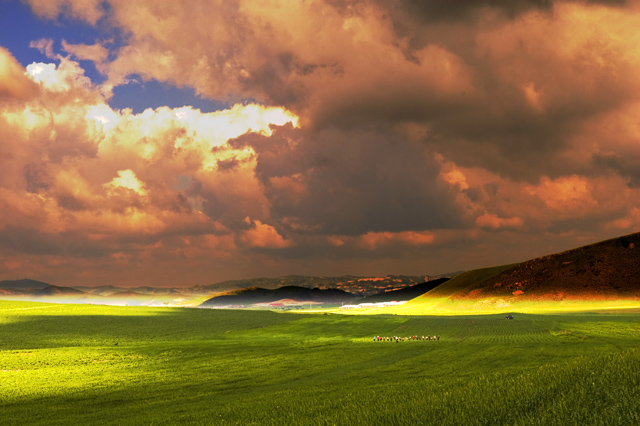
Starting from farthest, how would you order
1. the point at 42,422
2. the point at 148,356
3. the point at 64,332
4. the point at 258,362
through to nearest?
the point at 64,332
the point at 148,356
the point at 258,362
the point at 42,422

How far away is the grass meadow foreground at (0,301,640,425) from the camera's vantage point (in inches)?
526

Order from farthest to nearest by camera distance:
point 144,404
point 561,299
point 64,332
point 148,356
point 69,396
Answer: point 561,299 < point 64,332 < point 148,356 < point 69,396 < point 144,404

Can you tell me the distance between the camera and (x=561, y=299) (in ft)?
609

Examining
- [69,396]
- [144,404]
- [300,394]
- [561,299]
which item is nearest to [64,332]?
[69,396]

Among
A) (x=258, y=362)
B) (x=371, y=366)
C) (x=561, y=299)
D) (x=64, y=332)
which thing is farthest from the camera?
(x=561, y=299)

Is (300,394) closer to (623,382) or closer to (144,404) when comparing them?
(144,404)

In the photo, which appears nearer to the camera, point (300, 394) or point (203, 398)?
point (300, 394)

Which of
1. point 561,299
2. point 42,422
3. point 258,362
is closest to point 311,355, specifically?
point 258,362

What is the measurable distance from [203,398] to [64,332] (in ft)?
292

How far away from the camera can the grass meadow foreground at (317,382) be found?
1337 cm

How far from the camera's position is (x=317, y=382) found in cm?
3847

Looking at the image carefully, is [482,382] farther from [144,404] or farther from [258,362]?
[258,362]

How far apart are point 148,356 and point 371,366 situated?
34.3 meters

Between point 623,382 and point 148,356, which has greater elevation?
point 623,382
